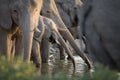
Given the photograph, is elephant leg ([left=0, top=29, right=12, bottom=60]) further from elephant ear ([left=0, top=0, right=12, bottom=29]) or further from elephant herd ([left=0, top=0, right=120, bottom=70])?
elephant ear ([left=0, top=0, right=12, bottom=29])

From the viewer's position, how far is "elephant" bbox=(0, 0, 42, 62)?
8320 mm

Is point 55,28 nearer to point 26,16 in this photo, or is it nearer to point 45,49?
point 45,49

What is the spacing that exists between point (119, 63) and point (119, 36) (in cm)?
24

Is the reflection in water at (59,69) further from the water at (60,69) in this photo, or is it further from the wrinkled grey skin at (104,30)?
the wrinkled grey skin at (104,30)

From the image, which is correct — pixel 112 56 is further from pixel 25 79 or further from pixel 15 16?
pixel 15 16

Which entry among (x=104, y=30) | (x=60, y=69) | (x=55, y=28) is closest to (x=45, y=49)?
(x=55, y=28)

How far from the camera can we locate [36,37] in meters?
10.5

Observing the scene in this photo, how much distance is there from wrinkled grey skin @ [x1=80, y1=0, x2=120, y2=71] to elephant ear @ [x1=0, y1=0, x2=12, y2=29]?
371 centimetres

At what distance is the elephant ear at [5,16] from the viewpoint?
29.1ft

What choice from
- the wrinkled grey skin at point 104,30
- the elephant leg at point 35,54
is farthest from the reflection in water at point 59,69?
the wrinkled grey skin at point 104,30

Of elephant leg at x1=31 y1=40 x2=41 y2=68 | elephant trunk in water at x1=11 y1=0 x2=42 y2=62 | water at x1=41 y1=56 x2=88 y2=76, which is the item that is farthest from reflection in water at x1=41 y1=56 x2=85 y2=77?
elephant trunk in water at x1=11 y1=0 x2=42 y2=62

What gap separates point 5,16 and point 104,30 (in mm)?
4201

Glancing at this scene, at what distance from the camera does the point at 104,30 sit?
4.91 meters

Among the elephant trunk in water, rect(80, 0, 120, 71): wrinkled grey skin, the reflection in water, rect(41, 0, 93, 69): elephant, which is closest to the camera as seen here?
rect(80, 0, 120, 71): wrinkled grey skin
